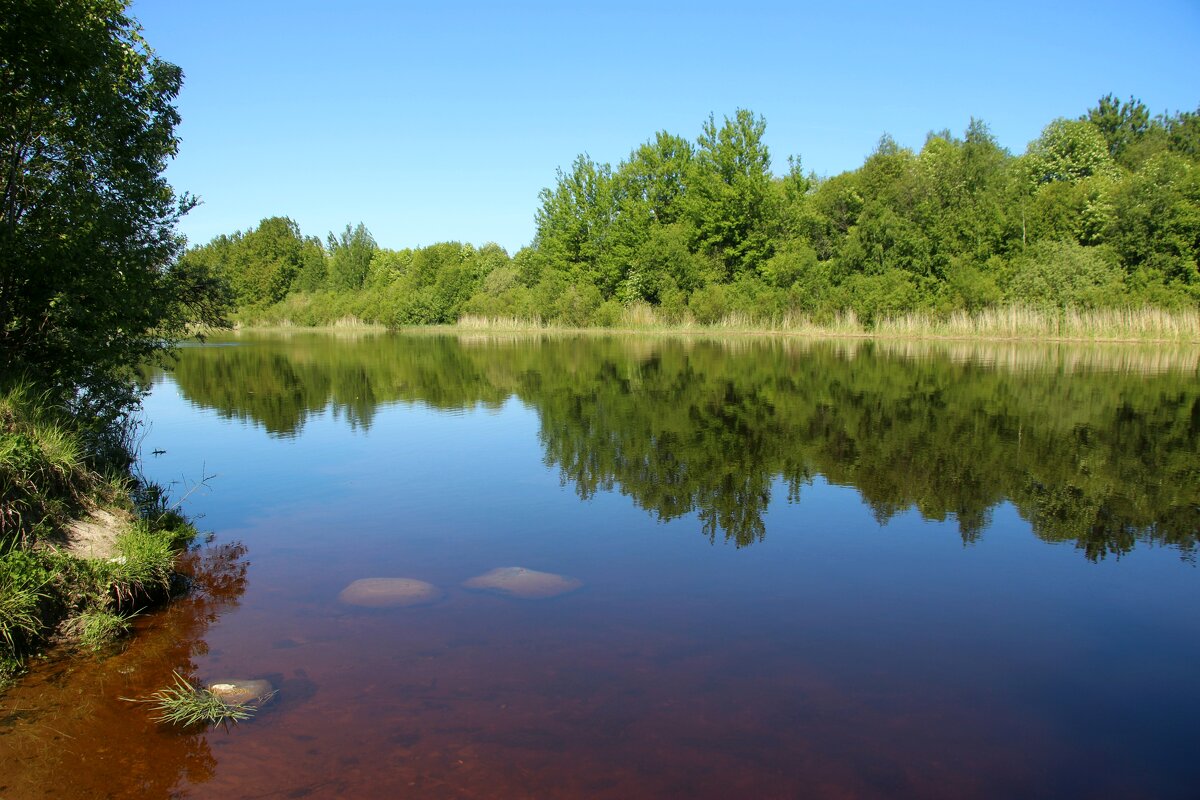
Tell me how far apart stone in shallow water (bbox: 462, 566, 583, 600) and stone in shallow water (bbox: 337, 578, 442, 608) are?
392 millimetres

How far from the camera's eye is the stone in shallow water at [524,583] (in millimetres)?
7145

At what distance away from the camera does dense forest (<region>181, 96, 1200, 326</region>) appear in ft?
134

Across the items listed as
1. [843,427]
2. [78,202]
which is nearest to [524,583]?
[78,202]

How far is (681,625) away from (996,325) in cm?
3946

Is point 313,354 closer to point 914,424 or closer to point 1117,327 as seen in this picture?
point 914,424

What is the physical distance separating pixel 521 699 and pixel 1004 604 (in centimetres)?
421

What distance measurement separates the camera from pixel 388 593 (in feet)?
23.4

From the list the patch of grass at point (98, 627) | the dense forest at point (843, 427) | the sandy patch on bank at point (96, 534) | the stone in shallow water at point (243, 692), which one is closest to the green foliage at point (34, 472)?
the sandy patch on bank at point (96, 534)

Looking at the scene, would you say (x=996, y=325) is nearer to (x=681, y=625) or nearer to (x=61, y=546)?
(x=681, y=625)

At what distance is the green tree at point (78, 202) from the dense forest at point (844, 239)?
128 ft

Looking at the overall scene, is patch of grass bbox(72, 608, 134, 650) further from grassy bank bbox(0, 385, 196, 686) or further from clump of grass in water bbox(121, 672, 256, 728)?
clump of grass in water bbox(121, 672, 256, 728)

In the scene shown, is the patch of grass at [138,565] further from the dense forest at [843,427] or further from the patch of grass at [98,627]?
the dense forest at [843,427]

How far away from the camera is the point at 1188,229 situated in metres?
39.2

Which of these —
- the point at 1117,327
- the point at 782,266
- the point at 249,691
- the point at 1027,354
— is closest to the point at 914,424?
the point at 249,691
